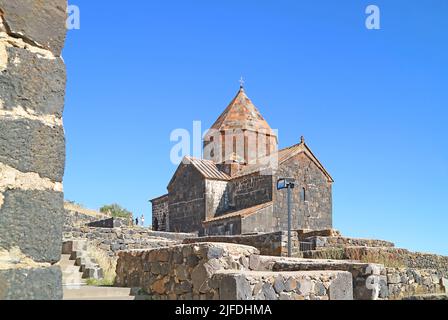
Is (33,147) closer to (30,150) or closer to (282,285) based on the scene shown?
(30,150)

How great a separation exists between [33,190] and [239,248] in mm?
4703

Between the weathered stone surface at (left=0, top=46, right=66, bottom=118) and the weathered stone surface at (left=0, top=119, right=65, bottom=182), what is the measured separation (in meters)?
0.09

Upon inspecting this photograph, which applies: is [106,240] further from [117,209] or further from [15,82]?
[117,209]

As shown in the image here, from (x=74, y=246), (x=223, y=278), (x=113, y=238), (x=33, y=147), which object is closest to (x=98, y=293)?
(x=223, y=278)

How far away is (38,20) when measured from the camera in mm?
2576

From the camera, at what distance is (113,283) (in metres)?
8.69

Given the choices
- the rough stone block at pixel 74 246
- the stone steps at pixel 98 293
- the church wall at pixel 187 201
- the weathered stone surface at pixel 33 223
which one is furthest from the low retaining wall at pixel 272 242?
the church wall at pixel 187 201

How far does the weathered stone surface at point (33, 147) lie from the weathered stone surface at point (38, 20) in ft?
1.46

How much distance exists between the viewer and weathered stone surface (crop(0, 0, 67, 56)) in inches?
97.1

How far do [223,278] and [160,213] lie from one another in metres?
23.5

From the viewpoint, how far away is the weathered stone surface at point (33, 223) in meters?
2.31

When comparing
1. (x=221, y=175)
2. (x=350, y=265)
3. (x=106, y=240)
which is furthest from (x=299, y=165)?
(x=350, y=265)

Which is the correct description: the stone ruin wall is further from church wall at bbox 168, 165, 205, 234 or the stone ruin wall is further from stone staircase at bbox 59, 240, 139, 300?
church wall at bbox 168, 165, 205, 234

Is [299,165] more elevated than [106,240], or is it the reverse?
[299,165]
